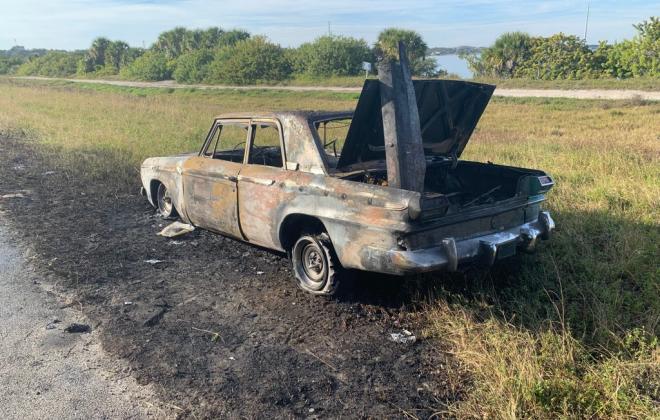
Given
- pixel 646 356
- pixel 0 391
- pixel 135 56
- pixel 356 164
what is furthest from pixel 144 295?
pixel 135 56

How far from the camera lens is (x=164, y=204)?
22.2 ft

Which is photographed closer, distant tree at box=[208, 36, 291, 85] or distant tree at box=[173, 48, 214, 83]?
distant tree at box=[208, 36, 291, 85]

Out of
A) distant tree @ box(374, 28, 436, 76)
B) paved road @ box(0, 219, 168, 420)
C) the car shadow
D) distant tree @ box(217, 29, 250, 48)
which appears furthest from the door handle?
distant tree @ box(217, 29, 250, 48)

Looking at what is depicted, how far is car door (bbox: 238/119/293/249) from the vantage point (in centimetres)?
443

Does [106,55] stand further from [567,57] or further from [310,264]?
[310,264]

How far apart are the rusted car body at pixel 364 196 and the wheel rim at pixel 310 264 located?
0.04 ft

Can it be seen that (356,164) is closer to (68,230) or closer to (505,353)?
(505,353)

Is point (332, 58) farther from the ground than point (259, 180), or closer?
farther from the ground

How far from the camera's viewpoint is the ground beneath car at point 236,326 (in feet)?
9.93

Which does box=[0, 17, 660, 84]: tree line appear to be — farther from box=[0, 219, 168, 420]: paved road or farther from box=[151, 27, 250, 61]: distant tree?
box=[0, 219, 168, 420]: paved road

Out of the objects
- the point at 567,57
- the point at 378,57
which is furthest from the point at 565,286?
the point at 567,57

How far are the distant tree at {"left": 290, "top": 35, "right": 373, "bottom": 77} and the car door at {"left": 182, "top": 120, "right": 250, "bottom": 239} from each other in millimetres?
41458

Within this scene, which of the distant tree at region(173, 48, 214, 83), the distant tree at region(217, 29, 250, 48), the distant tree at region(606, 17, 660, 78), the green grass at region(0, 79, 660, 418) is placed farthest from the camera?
the distant tree at region(217, 29, 250, 48)

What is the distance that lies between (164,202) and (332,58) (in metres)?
42.2
